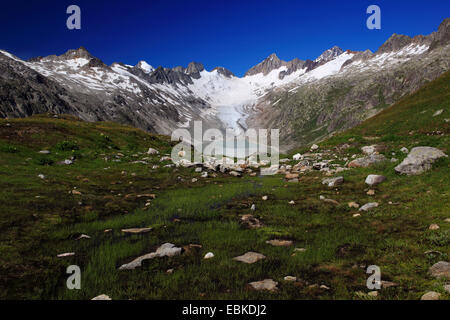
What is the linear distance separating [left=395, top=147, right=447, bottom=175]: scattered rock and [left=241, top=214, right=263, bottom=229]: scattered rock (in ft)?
34.8

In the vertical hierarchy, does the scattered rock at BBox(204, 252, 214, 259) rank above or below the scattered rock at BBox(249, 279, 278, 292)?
above

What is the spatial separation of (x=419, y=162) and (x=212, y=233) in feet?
45.6

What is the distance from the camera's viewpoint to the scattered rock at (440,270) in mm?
6724

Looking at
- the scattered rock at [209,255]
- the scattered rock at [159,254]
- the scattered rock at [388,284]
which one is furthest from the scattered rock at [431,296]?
the scattered rock at [159,254]

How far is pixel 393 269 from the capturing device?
24.6 ft

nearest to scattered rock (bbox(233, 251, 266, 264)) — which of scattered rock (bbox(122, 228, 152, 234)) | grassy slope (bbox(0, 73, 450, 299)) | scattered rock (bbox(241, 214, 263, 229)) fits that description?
grassy slope (bbox(0, 73, 450, 299))

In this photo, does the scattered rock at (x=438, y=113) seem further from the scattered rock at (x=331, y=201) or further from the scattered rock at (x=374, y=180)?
the scattered rock at (x=331, y=201)

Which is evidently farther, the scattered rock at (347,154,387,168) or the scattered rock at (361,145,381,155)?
the scattered rock at (361,145,381,155)

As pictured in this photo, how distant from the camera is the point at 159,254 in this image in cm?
892

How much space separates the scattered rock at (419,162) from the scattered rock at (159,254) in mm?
15191

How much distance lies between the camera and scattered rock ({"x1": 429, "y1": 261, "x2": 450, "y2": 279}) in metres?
6.72

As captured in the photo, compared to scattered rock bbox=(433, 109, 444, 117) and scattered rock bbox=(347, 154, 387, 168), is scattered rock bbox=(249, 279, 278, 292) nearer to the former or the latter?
scattered rock bbox=(347, 154, 387, 168)
